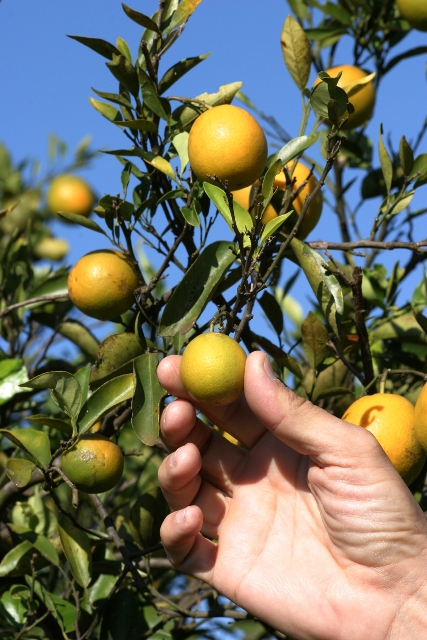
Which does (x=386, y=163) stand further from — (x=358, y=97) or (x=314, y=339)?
(x=314, y=339)

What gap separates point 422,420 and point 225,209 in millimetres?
558

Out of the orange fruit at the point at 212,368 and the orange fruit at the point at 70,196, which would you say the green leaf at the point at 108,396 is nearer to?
the orange fruit at the point at 212,368

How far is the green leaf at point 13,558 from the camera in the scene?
188 cm

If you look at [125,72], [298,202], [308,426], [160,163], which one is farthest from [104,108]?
[308,426]

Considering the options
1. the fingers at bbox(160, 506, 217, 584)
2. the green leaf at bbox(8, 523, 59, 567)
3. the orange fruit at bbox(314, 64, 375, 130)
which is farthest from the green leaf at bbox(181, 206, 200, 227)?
the green leaf at bbox(8, 523, 59, 567)

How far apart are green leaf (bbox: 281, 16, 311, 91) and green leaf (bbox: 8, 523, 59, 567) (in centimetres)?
121

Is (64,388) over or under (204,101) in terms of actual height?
under

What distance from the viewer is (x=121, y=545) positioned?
1720mm

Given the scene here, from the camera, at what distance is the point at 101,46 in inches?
65.5

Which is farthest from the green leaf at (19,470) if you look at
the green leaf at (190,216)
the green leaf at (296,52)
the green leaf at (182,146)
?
the green leaf at (296,52)

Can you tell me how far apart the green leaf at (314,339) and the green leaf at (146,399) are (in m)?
0.34

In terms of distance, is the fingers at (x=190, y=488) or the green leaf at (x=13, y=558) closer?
the fingers at (x=190, y=488)

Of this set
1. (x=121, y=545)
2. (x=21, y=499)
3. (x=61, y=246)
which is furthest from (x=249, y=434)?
(x=61, y=246)

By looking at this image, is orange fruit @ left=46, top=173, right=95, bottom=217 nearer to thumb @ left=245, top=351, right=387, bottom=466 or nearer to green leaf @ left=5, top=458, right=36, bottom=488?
green leaf @ left=5, top=458, right=36, bottom=488
